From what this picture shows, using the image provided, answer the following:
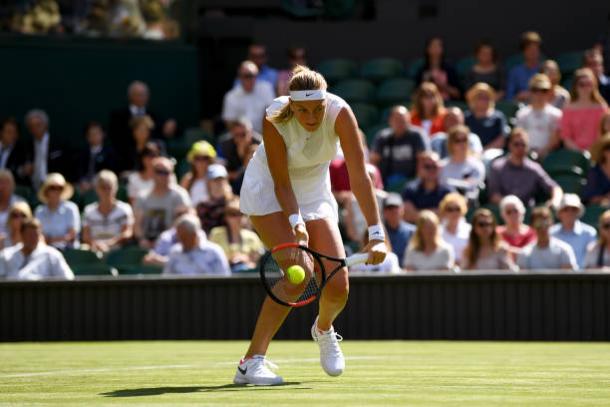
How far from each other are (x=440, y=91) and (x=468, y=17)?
2.12m

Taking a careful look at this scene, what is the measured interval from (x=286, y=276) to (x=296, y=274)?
0.14 metres

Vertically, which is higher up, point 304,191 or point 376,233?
point 304,191

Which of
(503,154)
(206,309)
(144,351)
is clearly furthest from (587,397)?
(503,154)

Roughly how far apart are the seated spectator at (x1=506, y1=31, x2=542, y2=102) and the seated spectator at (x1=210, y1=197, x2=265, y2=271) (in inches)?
149

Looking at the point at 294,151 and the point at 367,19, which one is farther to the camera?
the point at 367,19

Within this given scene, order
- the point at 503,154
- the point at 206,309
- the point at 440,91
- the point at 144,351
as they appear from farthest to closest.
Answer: the point at 440,91 → the point at 503,154 → the point at 206,309 → the point at 144,351

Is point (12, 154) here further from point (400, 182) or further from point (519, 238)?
point (519, 238)

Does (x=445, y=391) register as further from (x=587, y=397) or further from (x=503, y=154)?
(x=503, y=154)

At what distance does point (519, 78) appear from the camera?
15.2 meters

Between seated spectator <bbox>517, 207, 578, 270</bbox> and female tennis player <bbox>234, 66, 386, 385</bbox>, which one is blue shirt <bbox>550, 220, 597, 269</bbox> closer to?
seated spectator <bbox>517, 207, 578, 270</bbox>

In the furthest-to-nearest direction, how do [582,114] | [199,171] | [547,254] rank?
[199,171] → [582,114] → [547,254]

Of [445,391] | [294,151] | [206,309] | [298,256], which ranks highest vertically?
[294,151]

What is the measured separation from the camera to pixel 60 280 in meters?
12.2

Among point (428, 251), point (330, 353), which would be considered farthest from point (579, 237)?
point (330, 353)
